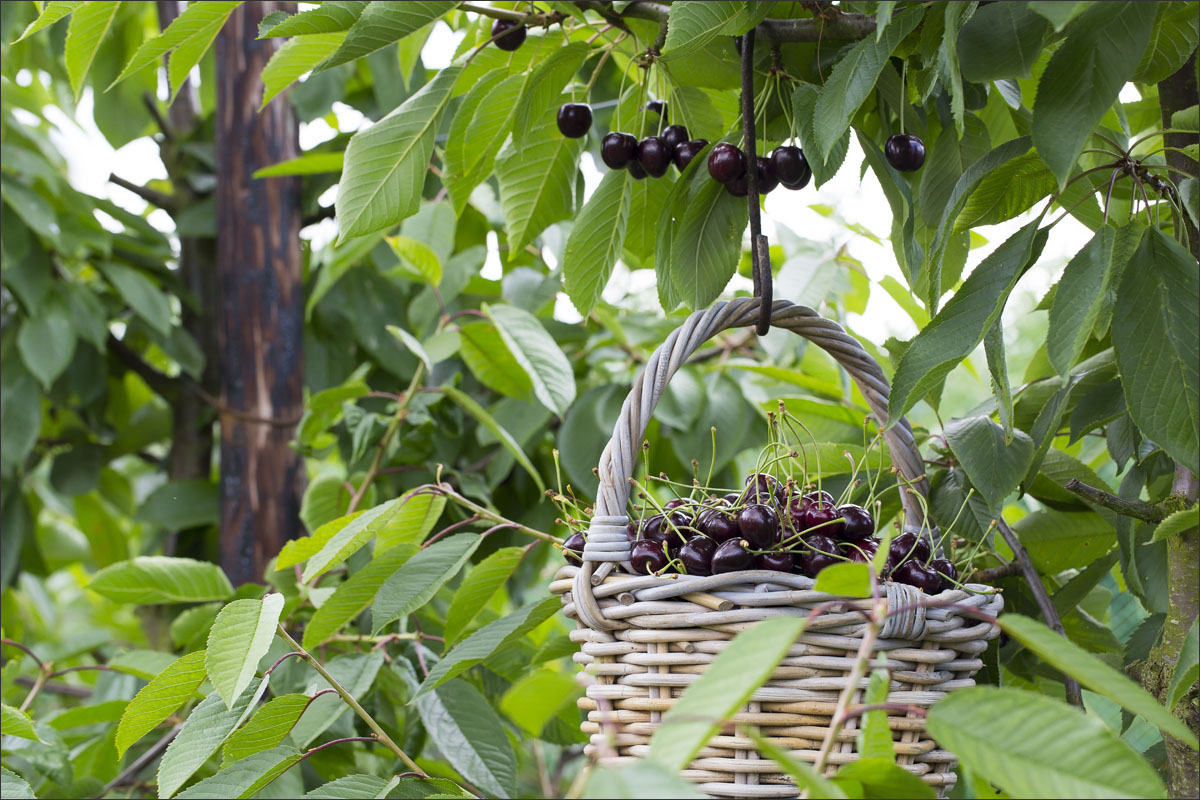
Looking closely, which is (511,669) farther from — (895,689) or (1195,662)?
(1195,662)

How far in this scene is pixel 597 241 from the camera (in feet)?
2.12

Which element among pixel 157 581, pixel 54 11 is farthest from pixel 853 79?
pixel 157 581

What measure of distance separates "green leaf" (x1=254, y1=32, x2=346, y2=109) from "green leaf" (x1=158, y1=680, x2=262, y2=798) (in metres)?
0.37

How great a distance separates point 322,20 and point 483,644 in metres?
0.37

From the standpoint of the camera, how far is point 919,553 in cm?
53

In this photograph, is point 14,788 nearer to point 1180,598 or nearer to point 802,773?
point 802,773

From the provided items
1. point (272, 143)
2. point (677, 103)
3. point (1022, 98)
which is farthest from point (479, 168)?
point (272, 143)

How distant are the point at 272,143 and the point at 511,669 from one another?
75cm

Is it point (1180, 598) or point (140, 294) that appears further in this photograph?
point (140, 294)

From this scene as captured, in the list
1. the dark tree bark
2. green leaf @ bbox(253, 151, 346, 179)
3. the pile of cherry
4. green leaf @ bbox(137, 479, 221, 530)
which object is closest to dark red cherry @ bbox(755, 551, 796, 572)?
the pile of cherry

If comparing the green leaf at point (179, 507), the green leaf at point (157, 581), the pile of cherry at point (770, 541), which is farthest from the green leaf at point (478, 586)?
the green leaf at point (179, 507)

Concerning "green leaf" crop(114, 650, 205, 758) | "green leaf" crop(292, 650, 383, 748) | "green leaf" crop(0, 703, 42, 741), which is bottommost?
"green leaf" crop(0, 703, 42, 741)

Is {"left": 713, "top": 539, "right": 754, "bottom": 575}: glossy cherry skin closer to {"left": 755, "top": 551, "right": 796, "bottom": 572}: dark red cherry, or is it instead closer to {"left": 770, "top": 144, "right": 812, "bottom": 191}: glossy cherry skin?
{"left": 755, "top": 551, "right": 796, "bottom": 572}: dark red cherry

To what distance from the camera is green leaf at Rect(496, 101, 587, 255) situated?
692mm
